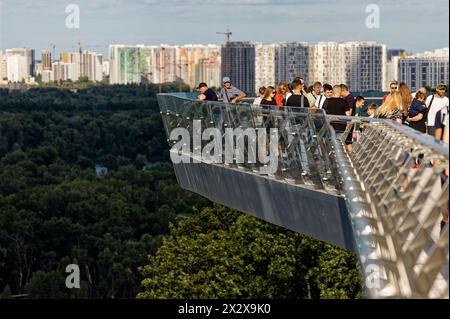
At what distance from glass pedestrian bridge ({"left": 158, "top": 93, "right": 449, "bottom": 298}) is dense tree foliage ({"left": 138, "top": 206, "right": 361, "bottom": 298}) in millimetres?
8381


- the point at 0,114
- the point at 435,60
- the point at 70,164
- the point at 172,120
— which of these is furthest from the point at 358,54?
the point at 172,120

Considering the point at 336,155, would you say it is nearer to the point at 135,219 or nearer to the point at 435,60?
the point at 435,60

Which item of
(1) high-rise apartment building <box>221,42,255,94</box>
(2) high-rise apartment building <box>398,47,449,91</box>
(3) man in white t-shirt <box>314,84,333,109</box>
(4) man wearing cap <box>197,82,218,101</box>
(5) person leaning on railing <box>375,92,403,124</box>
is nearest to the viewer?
(5) person leaning on railing <box>375,92,403,124</box>

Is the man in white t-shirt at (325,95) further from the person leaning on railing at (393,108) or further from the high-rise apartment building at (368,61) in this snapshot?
the high-rise apartment building at (368,61)

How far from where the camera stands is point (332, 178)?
1866 centimetres

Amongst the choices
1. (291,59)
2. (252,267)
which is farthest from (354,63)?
(252,267)

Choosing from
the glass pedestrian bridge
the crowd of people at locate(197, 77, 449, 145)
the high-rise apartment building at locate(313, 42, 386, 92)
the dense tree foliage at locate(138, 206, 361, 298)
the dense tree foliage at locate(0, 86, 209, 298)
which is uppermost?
the crowd of people at locate(197, 77, 449, 145)

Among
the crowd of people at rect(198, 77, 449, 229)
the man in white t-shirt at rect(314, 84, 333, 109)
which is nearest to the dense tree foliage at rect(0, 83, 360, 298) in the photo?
the crowd of people at rect(198, 77, 449, 229)

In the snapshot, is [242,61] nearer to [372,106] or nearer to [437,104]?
[372,106]

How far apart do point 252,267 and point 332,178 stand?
23.9 metres

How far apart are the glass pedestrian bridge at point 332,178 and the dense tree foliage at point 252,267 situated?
838 cm

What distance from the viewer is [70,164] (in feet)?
508

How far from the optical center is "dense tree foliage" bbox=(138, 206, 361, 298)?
39.1 meters

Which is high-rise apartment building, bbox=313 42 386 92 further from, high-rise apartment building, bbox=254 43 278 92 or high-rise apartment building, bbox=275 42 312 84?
high-rise apartment building, bbox=275 42 312 84
